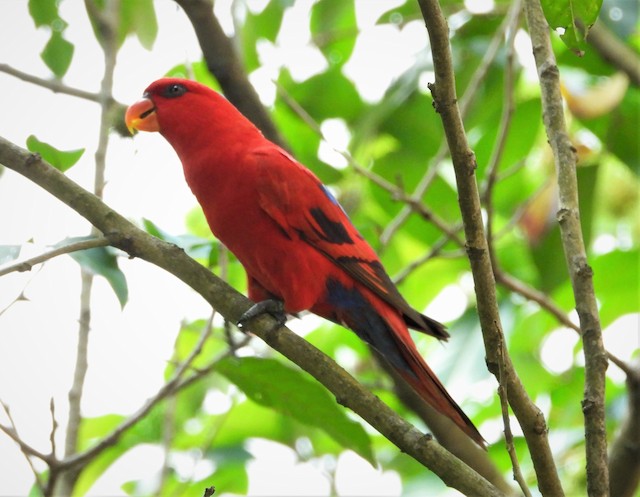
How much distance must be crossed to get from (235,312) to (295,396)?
568 millimetres

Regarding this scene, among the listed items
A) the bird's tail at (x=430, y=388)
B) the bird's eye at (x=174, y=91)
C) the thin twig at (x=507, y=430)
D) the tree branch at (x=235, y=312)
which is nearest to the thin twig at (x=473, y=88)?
the bird's tail at (x=430, y=388)

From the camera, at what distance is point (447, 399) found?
2.60 meters

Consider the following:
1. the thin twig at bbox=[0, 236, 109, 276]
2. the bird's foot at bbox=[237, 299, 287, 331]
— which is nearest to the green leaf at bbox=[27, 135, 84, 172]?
the thin twig at bbox=[0, 236, 109, 276]

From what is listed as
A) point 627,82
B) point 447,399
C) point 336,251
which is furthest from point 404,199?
point 627,82

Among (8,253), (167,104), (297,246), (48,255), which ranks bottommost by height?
(48,255)

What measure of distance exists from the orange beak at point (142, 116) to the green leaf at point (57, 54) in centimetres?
30

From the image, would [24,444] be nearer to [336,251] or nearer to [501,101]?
[336,251]

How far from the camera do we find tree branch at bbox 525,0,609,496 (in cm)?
200

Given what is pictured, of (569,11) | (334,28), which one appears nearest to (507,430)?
(569,11)

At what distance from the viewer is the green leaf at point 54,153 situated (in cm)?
249

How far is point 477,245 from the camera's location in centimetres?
195

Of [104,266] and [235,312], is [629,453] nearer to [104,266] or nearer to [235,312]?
[235,312]

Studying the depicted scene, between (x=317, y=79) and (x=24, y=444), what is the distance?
7.50ft

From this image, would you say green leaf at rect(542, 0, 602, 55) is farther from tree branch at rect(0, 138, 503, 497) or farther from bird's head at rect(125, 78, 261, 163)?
bird's head at rect(125, 78, 261, 163)
